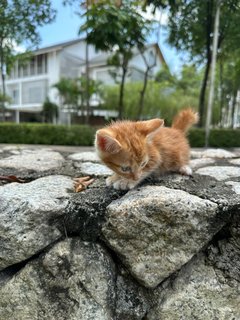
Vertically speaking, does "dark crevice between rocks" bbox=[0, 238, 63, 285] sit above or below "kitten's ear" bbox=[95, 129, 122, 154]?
below

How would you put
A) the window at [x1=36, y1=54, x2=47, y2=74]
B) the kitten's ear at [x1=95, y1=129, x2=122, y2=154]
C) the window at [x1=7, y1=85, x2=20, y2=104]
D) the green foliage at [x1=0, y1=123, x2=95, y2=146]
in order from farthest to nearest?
the window at [x1=7, y1=85, x2=20, y2=104]
the window at [x1=36, y1=54, x2=47, y2=74]
the green foliage at [x1=0, y1=123, x2=95, y2=146]
the kitten's ear at [x1=95, y1=129, x2=122, y2=154]

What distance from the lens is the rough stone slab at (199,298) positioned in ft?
6.21

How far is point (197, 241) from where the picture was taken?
1.89 meters

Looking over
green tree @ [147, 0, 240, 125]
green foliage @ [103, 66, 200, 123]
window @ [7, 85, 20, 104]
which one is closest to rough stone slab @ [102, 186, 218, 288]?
green tree @ [147, 0, 240, 125]

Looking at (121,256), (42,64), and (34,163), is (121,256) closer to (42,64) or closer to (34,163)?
(34,163)

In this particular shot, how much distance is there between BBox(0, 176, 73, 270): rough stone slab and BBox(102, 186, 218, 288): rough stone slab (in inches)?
12.0

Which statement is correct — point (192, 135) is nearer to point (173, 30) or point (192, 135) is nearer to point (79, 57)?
point (173, 30)

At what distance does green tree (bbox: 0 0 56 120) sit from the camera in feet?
20.0

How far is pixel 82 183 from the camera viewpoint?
92.9 inches

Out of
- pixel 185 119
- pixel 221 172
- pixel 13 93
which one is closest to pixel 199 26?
pixel 185 119

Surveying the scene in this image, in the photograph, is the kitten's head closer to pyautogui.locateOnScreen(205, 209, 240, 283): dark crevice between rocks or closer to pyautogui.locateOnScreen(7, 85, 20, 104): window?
pyautogui.locateOnScreen(205, 209, 240, 283): dark crevice between rocks

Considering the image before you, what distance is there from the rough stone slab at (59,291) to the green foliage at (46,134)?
6.92 m

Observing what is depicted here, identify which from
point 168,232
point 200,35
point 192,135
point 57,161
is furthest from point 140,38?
point 168,232

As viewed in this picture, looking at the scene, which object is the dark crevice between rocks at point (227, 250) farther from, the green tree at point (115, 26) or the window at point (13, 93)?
the window at point (13, 93)
